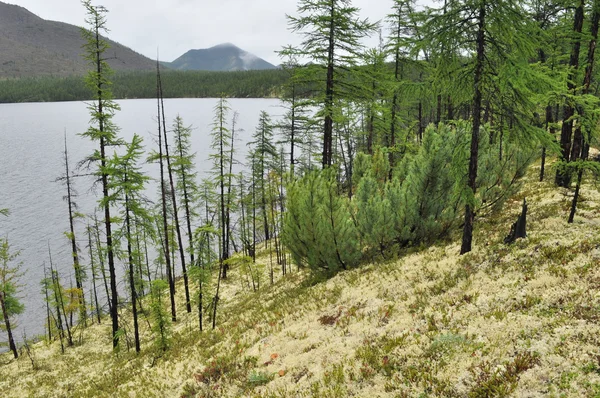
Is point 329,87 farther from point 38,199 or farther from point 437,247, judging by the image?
point 38,199

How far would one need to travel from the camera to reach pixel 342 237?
14344 mm

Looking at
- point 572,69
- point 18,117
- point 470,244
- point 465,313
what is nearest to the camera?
point 465,313

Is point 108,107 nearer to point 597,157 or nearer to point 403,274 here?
point 403,274

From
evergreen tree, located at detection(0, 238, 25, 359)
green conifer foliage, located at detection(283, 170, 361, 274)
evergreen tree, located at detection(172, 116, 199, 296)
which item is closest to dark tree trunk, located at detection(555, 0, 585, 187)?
green conifer foliage, located at detection(283, 170, 361, 274)

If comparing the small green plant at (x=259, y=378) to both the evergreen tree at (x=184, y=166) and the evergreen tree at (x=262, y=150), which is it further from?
the evergreen tree at (x=262, y=150)

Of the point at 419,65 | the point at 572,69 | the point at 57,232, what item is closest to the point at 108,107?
the point at 419,65

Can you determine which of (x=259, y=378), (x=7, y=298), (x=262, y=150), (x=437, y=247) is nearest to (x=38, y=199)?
(x=7, y=298)

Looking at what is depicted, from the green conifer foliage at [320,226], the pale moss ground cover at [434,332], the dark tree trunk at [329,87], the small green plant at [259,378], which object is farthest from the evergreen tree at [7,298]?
the small green plant at [259,378]

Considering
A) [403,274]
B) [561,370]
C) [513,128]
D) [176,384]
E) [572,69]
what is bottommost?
[176,384]

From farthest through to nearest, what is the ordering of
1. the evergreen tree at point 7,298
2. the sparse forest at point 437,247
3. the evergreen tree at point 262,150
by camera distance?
1. the evergreen tree at point 262,150
2. the evergreen tree at point 7,298
3. the sparse forest at point 437,247

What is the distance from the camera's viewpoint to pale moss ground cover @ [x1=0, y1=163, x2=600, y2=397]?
230 inches

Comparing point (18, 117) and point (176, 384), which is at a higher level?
point (18, 117)

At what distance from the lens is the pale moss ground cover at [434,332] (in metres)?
5.85

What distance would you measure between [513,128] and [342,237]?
715 centimetres
